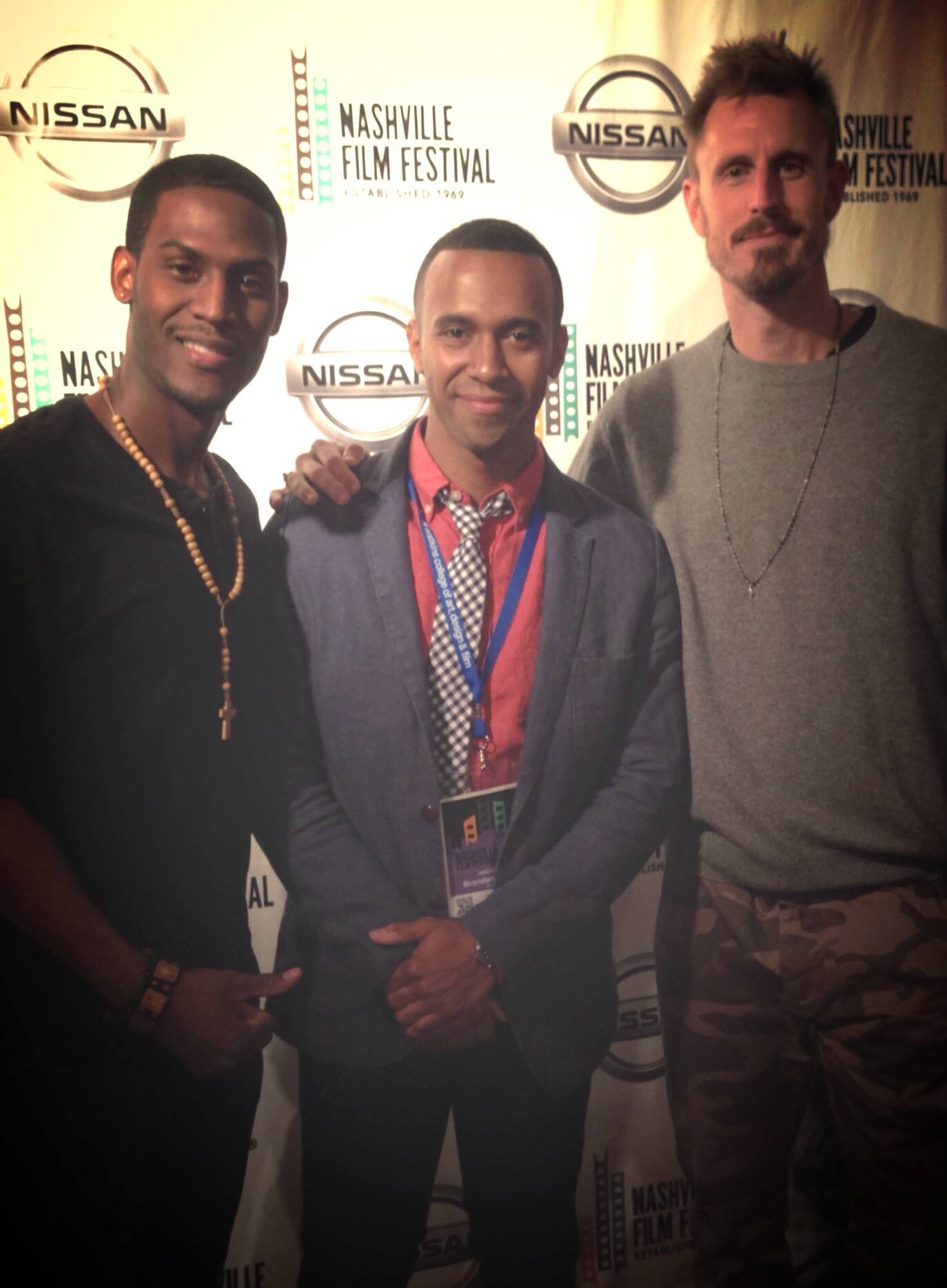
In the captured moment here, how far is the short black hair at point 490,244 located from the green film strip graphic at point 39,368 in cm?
65

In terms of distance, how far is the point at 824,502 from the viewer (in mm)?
1917

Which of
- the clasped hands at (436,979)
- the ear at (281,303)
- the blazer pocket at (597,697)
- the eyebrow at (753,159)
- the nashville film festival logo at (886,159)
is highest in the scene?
the nashville film festival logo at (886,159)

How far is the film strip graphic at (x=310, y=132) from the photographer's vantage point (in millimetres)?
1792

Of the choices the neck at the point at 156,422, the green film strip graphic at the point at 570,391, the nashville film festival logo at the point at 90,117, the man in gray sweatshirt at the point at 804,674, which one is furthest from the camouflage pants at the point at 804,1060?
the nashville film festival logo at the point at 90,117

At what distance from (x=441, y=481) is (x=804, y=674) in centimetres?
77

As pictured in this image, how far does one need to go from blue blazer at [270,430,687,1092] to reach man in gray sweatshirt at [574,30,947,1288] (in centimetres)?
13

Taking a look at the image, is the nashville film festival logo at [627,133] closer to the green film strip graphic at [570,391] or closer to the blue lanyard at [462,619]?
the green film strip graphic at [570,391]

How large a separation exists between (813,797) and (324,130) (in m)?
1.51

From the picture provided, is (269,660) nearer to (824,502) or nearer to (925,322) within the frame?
(824,502)

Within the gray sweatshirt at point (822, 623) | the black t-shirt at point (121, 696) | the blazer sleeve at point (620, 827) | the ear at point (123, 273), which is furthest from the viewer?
the gray sweatshirt at point (822, 623)

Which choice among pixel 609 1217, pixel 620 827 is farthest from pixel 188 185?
pixel 609 1217

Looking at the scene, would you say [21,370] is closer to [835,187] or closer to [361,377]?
[361,377]

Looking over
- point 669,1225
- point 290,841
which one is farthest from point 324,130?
point 669,1225

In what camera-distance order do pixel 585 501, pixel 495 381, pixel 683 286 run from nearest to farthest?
1. pixel 495 381
2. pixel 585 501
3. pixel 683 286
